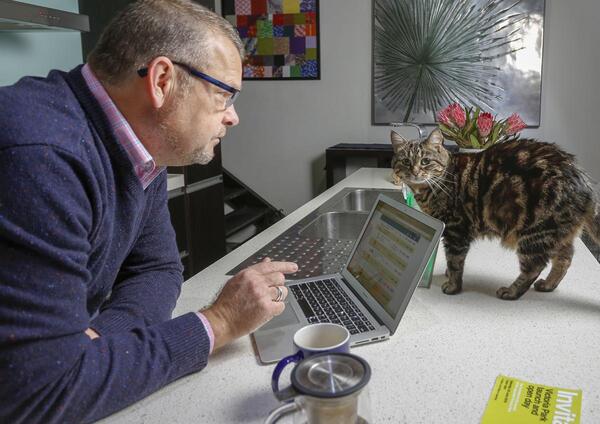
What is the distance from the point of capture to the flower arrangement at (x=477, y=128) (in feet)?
7.17

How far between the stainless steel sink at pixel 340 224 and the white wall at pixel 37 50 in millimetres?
1825

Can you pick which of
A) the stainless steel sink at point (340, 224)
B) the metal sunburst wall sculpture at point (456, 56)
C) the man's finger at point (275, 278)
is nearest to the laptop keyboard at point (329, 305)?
the man's finger at point (275, 278)

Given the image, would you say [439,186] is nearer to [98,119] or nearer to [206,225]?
[98,119]

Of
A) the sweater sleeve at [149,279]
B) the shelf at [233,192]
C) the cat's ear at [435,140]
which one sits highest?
the cat's ear at [435,140]

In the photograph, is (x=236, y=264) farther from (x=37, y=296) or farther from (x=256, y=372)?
(x=37, y=296)

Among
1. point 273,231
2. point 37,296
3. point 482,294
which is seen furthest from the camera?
point 273,231

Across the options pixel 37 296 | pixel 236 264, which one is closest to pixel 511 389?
pixel 37 296

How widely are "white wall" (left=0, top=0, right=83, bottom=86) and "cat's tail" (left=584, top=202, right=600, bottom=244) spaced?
2.70m

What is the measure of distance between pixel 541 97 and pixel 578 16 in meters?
0.59

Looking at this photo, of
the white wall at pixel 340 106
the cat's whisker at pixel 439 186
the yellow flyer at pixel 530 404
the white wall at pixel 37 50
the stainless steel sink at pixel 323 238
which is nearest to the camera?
the yellow flyer at pixel 530 404

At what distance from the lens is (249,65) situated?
424cm

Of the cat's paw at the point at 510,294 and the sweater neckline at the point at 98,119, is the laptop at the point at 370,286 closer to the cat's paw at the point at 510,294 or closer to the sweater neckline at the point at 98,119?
the cat's paw at the point at 510,294

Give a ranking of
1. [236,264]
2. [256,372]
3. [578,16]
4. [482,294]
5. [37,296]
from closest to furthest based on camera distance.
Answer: [37,296], [256,372], [482,294], [236,264], [578,16]

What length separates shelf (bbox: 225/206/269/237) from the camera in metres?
4.04
